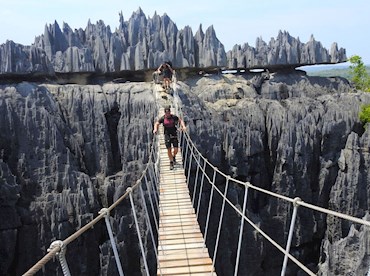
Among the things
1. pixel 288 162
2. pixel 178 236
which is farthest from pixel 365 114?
pixel 178 236

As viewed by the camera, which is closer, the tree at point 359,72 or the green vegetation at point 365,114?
the green vegetation at point 365,114

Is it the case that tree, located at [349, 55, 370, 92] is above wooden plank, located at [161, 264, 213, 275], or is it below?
above

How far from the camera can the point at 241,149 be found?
731 inches

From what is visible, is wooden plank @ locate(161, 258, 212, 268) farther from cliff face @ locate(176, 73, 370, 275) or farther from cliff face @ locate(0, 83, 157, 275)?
cliff face @ locate(176, 73, 370, 275)

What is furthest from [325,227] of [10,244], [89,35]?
[89,35]

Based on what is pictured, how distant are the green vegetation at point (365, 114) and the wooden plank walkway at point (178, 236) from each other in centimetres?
1557

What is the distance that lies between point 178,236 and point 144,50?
22.3 m

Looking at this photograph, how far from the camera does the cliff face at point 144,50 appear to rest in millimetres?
24219

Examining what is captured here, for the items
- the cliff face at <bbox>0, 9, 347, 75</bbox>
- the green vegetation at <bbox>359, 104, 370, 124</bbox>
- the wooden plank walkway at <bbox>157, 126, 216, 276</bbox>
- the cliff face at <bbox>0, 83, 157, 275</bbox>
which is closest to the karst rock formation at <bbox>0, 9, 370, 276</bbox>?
the cliff face at <bbox>0, 83, 157, 275</bbox>

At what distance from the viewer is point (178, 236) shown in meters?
5.55

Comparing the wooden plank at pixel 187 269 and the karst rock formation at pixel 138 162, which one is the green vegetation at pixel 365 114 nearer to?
the karst rock formation at pixel 138 162

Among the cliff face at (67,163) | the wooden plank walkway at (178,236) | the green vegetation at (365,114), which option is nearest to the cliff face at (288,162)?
the green vegetation at (365,114)

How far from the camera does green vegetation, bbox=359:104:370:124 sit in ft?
66.7

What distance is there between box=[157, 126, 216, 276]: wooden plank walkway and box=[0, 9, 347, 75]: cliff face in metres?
16.4
